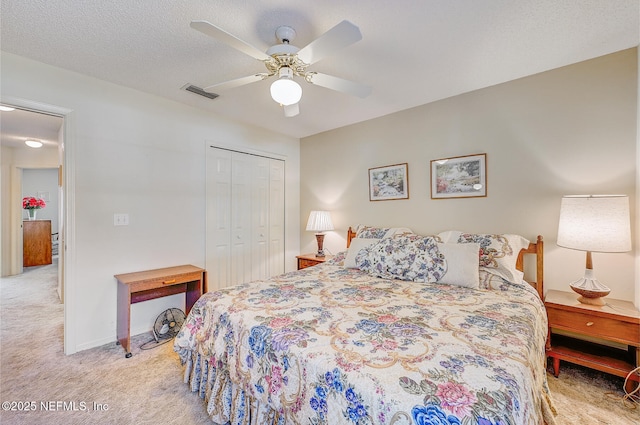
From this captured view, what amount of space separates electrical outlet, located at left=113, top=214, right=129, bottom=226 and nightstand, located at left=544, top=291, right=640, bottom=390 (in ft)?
12.2

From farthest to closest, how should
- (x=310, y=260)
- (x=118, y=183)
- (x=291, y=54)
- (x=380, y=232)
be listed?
(x=310, y=260), (x=380, y=232), (x=118, y=183), (x=291, y=54)

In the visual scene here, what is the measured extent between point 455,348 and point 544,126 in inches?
88.7

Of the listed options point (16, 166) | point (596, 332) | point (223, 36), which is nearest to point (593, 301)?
point (596, 332)

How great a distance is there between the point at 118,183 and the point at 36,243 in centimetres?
538

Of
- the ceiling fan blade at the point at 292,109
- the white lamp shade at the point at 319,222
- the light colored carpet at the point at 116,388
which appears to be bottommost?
the light colored carpet at the point at 116,388

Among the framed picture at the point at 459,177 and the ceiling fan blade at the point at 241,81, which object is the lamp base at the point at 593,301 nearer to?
the framed picture at the point at 459,177

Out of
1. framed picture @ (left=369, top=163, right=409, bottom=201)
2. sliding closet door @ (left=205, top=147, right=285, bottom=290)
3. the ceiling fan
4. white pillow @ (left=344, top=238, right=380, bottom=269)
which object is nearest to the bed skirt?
white pillow @ (left=344, top=238, right=380, bottom=269)

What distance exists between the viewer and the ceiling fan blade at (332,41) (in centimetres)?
131

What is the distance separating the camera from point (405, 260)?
2.26 metres

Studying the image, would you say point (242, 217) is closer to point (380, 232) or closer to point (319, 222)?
point (319, 222)

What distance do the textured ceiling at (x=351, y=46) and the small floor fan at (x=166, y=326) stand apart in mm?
2254

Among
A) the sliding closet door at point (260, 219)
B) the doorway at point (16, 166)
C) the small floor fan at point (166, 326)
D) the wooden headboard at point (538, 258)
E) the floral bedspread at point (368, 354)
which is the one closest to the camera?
the floral bedspread at point (368, 354)

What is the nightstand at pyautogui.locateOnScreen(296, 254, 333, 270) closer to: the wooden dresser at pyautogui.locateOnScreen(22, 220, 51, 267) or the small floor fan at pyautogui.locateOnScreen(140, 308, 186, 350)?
the small floor fan at pyautogui.locateOnScreen(140, 308, 186, 350)

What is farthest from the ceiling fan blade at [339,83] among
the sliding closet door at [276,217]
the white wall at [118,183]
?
the sliding closet door at [276,217]
